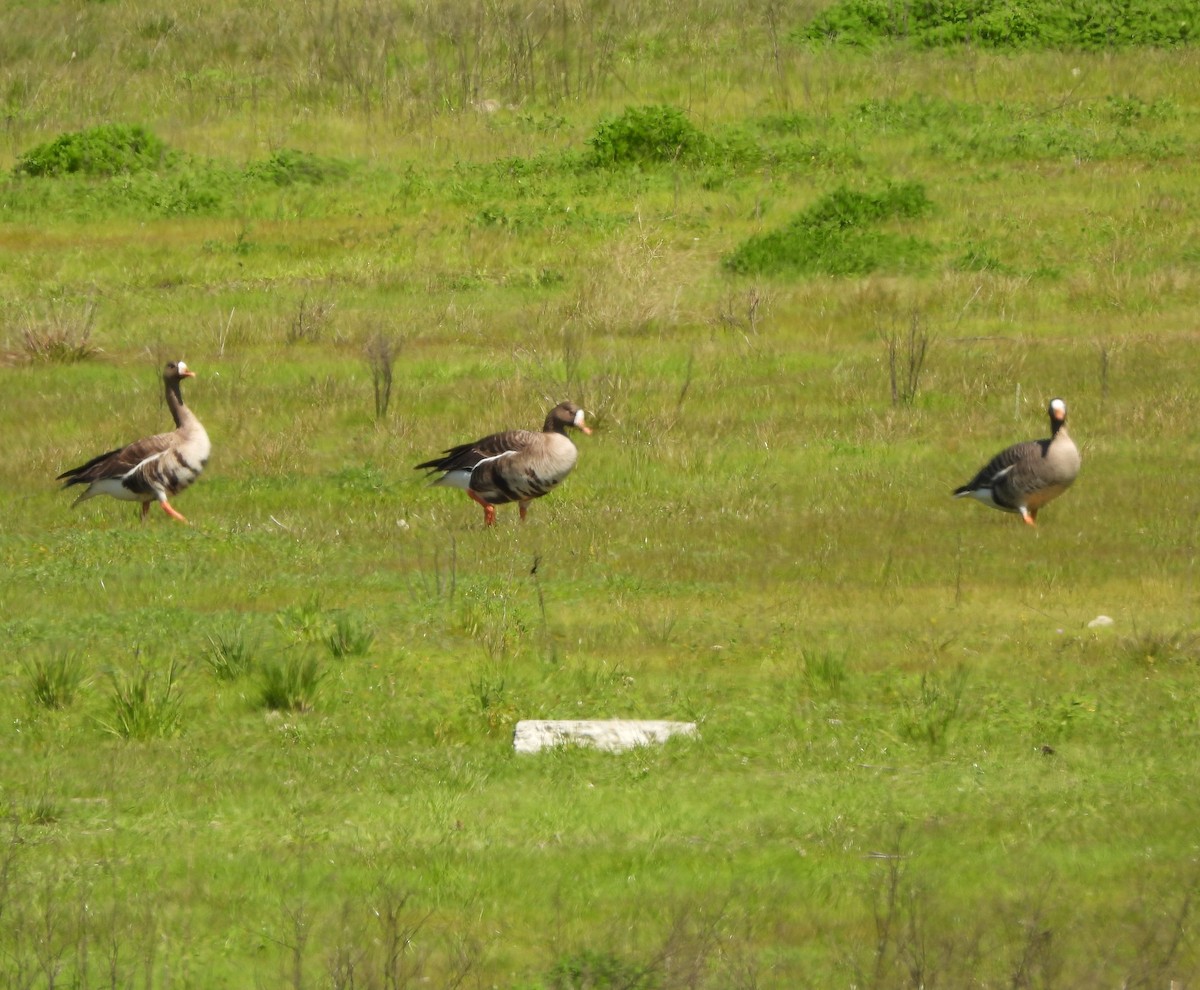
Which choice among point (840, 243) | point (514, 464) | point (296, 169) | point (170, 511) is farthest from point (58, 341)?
point (840, 243)

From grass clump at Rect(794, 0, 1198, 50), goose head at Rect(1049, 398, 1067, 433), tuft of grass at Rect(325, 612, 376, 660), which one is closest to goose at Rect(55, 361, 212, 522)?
tuft of grass at Rect(325, 612, 376, 660)

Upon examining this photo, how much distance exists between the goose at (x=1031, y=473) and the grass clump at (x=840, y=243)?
30.8 feet

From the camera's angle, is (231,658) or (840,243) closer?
(231,658)

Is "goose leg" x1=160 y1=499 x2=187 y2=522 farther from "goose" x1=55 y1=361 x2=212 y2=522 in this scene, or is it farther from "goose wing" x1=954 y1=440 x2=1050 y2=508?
"goose wing" x1=954 y1=440 x2=1050 y2=508

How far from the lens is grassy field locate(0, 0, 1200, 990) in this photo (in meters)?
7.24

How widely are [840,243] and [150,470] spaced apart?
39.8 ft

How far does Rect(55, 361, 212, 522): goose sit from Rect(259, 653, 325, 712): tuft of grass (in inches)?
201

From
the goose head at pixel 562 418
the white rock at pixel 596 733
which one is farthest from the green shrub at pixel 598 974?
the goose head at pixel 562 418

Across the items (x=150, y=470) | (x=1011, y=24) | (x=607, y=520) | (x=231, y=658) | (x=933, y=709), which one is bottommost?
(x=607, y=520)

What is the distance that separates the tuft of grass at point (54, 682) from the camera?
31.7ft

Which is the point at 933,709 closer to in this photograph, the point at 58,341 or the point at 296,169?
the point at 58,341

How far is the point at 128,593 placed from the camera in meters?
12.3

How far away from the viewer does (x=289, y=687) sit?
970 centimetres

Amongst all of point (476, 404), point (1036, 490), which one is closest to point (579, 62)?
point (476, 404)
